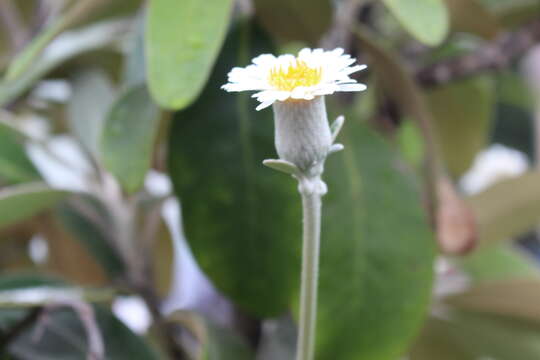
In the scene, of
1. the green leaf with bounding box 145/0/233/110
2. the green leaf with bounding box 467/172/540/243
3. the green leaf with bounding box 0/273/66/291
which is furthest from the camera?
the green leaf with bounding box 467/172/540/243

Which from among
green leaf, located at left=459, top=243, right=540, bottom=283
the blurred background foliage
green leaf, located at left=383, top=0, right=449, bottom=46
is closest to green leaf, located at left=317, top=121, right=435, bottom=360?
the blurred background foliage

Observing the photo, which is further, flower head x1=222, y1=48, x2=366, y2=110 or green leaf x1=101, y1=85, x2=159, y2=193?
green leaf x1=101, y1=85, x2=159, y2=193

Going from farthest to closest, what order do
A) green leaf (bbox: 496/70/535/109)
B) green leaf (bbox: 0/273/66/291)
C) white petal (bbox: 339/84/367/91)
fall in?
1. green leaf (bbox: 496/70/535/109)
2. green leaf (bbox: 0/273/66/291)
3. white petal (bbox: 339/84/367/91)

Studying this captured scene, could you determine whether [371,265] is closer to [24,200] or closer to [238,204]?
[238,204]

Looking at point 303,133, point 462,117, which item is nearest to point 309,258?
point 303,133

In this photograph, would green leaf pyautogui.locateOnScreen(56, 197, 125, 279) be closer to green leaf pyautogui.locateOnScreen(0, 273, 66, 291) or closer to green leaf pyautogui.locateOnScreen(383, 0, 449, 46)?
green leaf pyautogui.locateOnScreen(0, 273, 66, 291)

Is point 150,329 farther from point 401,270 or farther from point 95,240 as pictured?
point 401,270

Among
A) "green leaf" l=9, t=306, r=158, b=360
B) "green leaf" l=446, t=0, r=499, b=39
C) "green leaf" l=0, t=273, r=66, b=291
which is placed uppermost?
"green leaf" l=446, t=0, r=499, b=39
